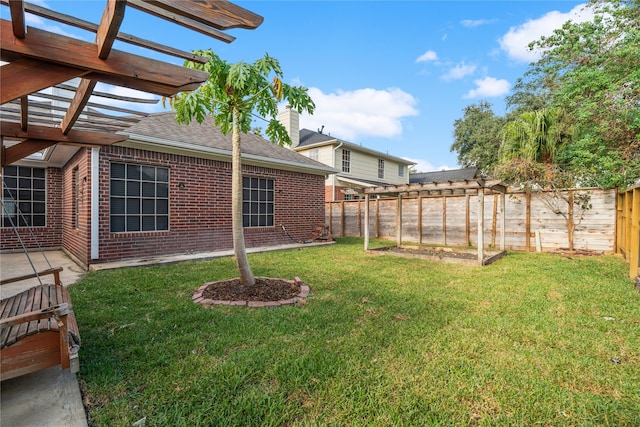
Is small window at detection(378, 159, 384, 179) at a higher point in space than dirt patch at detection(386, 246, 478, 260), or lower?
higher

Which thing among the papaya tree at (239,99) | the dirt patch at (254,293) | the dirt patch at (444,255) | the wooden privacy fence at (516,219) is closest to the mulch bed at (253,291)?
the dirt patch at (254,293)

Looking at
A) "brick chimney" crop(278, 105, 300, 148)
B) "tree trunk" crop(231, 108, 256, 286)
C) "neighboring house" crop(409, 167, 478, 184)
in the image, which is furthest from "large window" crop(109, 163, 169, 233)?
"neighboring house" crop(409, 167, 478, 184)

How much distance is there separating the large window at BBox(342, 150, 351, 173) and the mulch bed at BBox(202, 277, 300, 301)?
1413 cm

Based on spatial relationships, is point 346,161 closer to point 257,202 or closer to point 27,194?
point 257,202

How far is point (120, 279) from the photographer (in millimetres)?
5359

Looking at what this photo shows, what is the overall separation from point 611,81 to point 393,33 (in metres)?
6.42

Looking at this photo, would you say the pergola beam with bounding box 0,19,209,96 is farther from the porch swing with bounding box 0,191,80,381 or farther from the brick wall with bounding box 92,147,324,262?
the brick wall with bounding box 92,147,324,262

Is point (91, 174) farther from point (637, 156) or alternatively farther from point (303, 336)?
point (637, 156)

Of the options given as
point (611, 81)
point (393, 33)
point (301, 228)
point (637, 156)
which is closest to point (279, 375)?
point (301, 228)

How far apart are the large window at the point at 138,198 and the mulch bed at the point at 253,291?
372 centimetres

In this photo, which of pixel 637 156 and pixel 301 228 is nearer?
pixel 637 156

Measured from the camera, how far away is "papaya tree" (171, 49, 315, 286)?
3.86m

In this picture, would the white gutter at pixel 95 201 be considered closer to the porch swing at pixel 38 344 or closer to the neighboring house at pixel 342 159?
the porch swing at pixel 38 344

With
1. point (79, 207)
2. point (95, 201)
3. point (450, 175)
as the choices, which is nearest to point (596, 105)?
point (95, 201)
